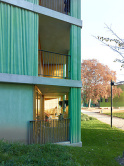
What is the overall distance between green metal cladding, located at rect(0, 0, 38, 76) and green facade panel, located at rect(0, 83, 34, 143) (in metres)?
0.65

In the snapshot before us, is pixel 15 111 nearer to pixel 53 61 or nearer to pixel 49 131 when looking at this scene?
pixel 49 131

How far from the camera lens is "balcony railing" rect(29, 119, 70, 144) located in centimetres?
595

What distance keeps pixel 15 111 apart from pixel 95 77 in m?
31.6

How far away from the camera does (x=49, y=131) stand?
6461 millimetres

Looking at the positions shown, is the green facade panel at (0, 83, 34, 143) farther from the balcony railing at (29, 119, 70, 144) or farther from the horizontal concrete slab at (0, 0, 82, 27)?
the horizontal concrete slab at (0, 0, 82, 27)

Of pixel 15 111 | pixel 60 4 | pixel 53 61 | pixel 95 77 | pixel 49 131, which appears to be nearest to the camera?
pixel 15 111

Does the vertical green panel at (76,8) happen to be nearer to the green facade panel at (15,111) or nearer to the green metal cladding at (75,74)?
the green metal cladding at (75,74)

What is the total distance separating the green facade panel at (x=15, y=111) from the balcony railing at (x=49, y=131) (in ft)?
0.87

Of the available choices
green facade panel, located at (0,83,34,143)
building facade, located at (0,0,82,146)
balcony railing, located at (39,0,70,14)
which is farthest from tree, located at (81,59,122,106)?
green facade panel, located at (0,83,34,143)

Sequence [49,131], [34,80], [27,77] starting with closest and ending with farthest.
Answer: [27,77] → [34,80] → [49,131]

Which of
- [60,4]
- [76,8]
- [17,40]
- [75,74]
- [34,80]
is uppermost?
[60,4]

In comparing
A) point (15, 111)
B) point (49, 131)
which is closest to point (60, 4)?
point (15, 111)

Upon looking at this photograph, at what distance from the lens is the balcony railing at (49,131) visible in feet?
19.5

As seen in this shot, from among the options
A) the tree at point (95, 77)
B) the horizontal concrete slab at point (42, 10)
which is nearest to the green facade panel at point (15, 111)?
the horizontal concrete slab at point (42, 10)
